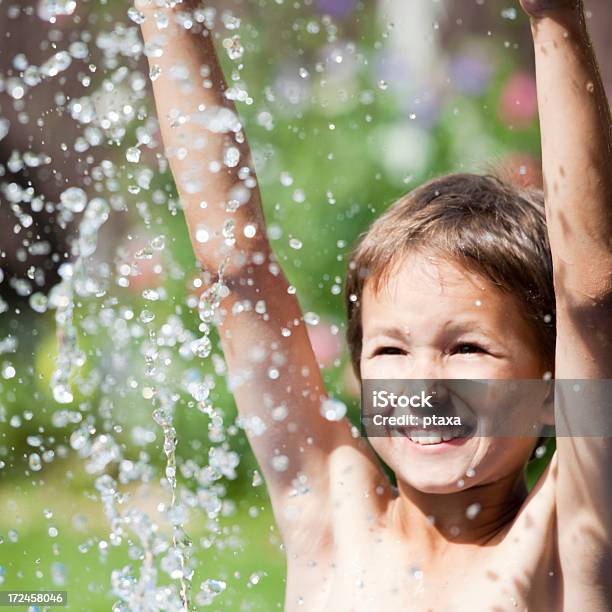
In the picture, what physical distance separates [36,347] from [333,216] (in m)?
1.43

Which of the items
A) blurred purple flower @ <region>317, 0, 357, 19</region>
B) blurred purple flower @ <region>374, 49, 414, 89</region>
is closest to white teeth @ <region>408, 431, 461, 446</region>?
blurred purple flower @ <region>374, 49, 414, 89</region>

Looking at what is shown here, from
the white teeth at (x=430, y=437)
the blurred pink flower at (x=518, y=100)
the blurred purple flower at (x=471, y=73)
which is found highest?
the blurred purple flower at (x=471, y=73)

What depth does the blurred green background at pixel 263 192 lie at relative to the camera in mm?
3902

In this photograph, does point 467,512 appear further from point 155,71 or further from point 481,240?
point 155,71

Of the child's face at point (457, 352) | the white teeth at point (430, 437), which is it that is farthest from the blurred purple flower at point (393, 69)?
the white teeth at point (430, 437)

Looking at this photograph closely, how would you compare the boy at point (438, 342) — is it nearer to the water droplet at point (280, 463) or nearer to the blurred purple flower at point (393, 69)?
the water droplet at point (280, 463)

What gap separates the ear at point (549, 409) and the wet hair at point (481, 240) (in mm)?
37

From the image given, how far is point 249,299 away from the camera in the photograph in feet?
5.57

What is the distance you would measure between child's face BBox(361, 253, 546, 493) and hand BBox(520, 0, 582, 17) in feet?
1.45

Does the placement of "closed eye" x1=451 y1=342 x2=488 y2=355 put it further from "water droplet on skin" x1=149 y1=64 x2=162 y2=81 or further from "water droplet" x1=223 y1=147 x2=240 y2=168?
"water droplet on skin" x1=149 y1=64 x2=162 y2=81

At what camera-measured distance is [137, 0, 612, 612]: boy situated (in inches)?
49.9

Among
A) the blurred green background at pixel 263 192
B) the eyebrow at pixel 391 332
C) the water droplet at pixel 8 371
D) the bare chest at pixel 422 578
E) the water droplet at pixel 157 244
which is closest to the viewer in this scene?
the bare chest at pixel 422 578

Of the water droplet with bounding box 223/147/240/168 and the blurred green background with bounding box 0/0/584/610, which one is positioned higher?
the blurred green background with bounding box 0/0/584/610

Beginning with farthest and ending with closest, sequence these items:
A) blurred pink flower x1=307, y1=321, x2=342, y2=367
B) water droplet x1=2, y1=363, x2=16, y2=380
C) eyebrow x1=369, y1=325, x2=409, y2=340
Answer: water droplet x1=2, y1=363, x2=16, y2=380
blurred pink flower x1=307, y1=321, x2=342, y2=367
eyebrow x1=369, y1=325, x2=409, y2=340
